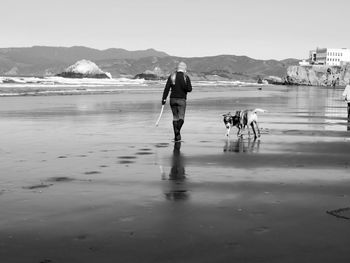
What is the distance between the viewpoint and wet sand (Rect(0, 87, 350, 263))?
5.18 meters

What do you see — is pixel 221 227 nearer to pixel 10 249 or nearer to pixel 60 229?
pixel 60 229

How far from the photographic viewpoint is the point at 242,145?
1389cm

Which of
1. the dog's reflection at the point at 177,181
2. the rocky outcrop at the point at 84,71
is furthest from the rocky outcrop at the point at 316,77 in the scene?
the dog's reflection at the point at 177,181

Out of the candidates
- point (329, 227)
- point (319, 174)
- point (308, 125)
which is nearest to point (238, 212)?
point (329, 227)

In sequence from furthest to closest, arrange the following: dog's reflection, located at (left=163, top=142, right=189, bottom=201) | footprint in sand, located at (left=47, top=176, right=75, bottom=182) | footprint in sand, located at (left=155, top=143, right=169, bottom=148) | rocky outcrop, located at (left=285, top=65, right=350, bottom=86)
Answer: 1. rocky outcrop, located at (left=285, top=65, right=350, bottom=86)
2. footprint in sand, located at (left=155, top=143, right=169, bottom=148)
3. footprint in sand, located at (left=47, top=176, right=75, bottom=182)
4. dog's reflection, located at (left=163, top=142, right=189, bottom=201)

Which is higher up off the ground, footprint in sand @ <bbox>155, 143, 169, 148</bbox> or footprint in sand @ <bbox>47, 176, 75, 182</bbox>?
footprint in sand @ <bbox>47, 176, 75, 182</bbox>

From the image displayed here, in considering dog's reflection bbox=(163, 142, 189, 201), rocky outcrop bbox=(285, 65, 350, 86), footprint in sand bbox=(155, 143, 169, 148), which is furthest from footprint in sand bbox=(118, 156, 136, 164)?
rocky outcrop bbox=(285, 65, 350, 86)

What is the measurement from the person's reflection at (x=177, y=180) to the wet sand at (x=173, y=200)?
0.7 inches

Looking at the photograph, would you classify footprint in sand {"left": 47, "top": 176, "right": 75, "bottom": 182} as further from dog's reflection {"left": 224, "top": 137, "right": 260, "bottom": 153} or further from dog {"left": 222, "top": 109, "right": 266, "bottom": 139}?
dog {"left": 222, "top": 109, "right": 266, "bottom": 139}

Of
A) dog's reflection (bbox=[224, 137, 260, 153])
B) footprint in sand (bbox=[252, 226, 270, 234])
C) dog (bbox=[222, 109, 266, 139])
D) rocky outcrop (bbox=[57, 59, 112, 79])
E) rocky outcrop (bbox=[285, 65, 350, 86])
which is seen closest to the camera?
footprint in sand (bbox=[252, 226, 270, 234])

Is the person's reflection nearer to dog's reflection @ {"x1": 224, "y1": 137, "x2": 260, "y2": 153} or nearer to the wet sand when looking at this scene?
the wet sand

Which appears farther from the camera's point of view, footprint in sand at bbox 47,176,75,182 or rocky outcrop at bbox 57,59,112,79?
rocky outcrop at bbox 57,59,112,79

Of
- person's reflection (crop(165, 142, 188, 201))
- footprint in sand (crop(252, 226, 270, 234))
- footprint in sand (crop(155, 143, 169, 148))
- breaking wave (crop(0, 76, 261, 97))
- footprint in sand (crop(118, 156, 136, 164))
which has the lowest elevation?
breaking wave (crop(0, 76, 261, 97))

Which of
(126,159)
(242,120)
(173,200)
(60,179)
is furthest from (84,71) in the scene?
(173,200)
